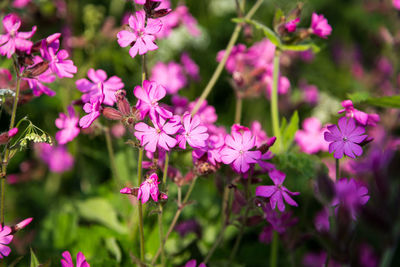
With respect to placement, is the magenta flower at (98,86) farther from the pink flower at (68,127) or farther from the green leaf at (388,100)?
the green leaf at (388,100)

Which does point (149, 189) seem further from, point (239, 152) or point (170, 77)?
point (170, 77)

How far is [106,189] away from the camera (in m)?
→ 2.21

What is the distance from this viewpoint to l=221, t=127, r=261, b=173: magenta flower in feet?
3.84

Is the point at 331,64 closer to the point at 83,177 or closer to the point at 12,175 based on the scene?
the point at 83,177

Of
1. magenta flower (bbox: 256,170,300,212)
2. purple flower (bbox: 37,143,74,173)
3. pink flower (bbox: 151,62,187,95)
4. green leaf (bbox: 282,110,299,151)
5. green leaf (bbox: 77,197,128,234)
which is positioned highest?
magenta flower (bbox: 256,170,300,212)

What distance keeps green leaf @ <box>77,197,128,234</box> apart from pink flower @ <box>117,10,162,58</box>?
1034 millimetres

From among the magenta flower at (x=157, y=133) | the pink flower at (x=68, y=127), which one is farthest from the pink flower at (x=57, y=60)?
the magenta flower at (x=157, y=133)

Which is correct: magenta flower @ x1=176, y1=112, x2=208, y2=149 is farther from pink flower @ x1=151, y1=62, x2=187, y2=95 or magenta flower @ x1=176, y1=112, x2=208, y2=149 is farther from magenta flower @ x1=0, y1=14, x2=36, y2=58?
pink flower @ x1=151, y1=62, x2=187, y2=95

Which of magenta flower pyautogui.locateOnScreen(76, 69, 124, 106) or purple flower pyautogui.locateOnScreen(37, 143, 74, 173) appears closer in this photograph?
magenta flower pyautogui.locateOnScreen(76, 69, 124, 106)

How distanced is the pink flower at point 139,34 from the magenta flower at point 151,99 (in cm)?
11

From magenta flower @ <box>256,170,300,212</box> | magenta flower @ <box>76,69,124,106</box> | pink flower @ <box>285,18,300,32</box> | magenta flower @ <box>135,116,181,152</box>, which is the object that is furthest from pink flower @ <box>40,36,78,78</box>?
pink flower @ <box>285,18,300,32</box>

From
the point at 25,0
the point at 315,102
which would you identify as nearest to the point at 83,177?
the point at 25,0

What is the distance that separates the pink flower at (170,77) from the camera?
2.20 meters

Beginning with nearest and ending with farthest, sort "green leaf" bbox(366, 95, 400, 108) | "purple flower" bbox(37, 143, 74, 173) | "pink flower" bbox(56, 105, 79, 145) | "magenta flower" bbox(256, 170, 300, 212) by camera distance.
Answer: "magenta flower" bbox(256, 170, 300, 212) → "green leaf" bbox(366, 95, 400, 108) → "pink flower" bbox(56, 105, 79, 145) → "purple flower" bbox(37, 143, 74, 173)
